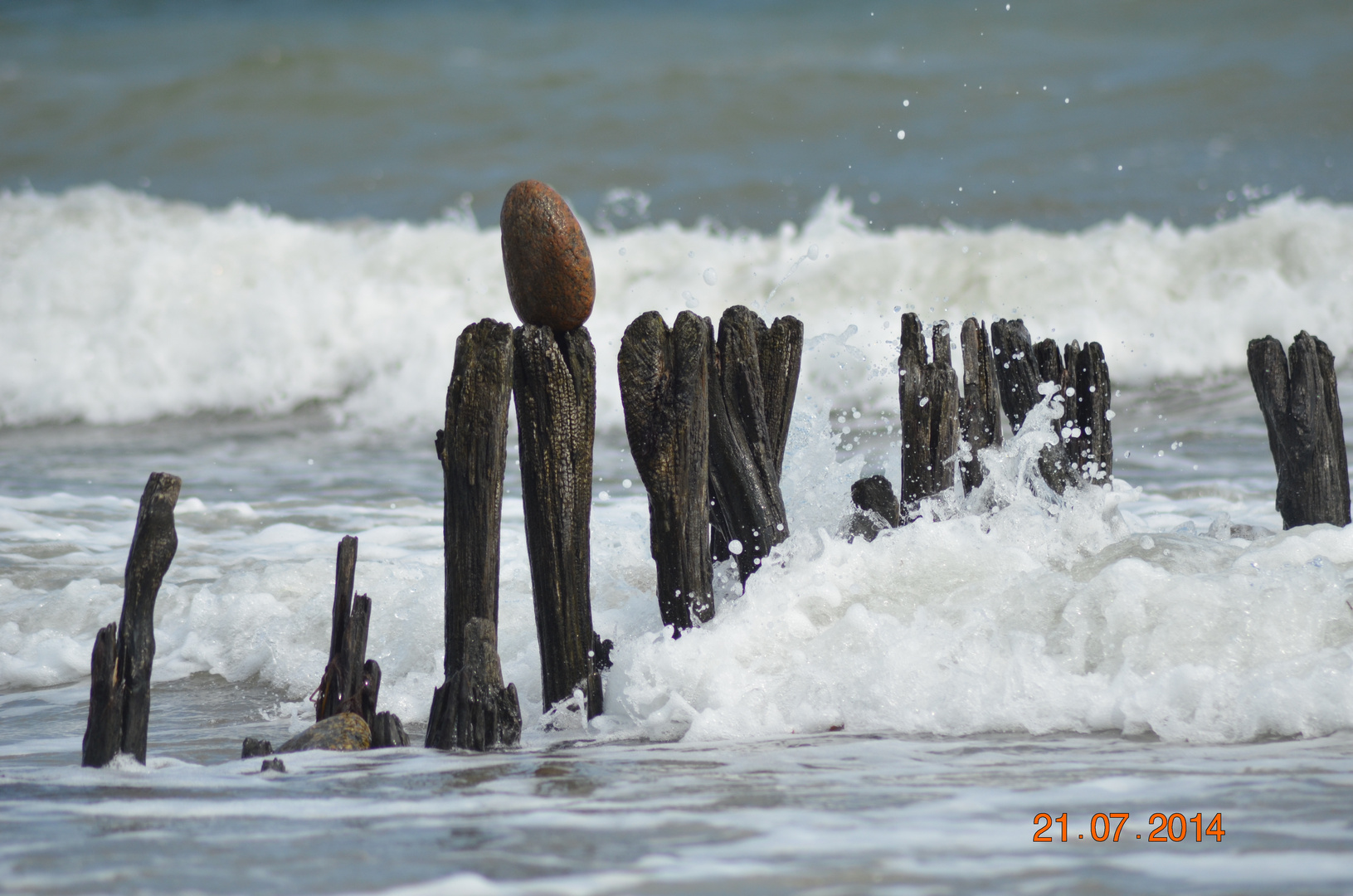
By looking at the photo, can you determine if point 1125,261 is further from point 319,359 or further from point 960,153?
point 319,359

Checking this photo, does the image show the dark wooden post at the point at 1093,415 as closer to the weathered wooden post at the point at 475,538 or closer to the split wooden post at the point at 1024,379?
the split wooden post at the point at 1024,379

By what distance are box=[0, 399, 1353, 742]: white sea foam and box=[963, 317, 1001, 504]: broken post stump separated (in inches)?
2.4

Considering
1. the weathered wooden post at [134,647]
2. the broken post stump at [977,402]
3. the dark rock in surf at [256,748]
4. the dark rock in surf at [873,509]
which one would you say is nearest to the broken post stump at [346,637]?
the dark rock in surf at [256,748]

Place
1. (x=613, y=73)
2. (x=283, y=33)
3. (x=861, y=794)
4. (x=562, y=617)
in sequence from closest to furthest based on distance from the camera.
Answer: (x=861, y=794)
(x=562, y=617)
(x=613, y=73)
(x=283, y=33)

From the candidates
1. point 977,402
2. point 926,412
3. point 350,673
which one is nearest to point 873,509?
point 926,412

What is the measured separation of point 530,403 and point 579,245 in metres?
0.52

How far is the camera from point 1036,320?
11.4 metres

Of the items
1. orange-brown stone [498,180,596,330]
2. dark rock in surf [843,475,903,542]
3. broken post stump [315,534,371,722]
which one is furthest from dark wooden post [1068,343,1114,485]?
broken post stump [315,534,371,722]

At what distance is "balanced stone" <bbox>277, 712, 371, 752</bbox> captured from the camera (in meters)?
3.08

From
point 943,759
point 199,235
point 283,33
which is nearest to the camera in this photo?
point 943,759

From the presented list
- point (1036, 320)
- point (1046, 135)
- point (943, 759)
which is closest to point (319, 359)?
point (1036, 320)

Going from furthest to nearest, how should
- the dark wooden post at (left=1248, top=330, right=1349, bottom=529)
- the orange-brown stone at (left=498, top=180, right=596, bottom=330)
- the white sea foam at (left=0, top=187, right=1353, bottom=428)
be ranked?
1. the white sea foam at (left=0, top=187, right=1353, bottom=428)
2. the dark wooden post at (left=1248, top=330, right=1349, bottom=529)
3. the orange-brown stone at (left=498, top=180, right=596, bottom=330)

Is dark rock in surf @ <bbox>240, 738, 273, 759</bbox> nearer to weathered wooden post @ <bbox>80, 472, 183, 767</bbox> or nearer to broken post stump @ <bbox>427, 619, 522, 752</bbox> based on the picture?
weathered wooden post @ <bbox>80, 472, 183, 767</bbox>

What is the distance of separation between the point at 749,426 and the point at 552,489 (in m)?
0.64
